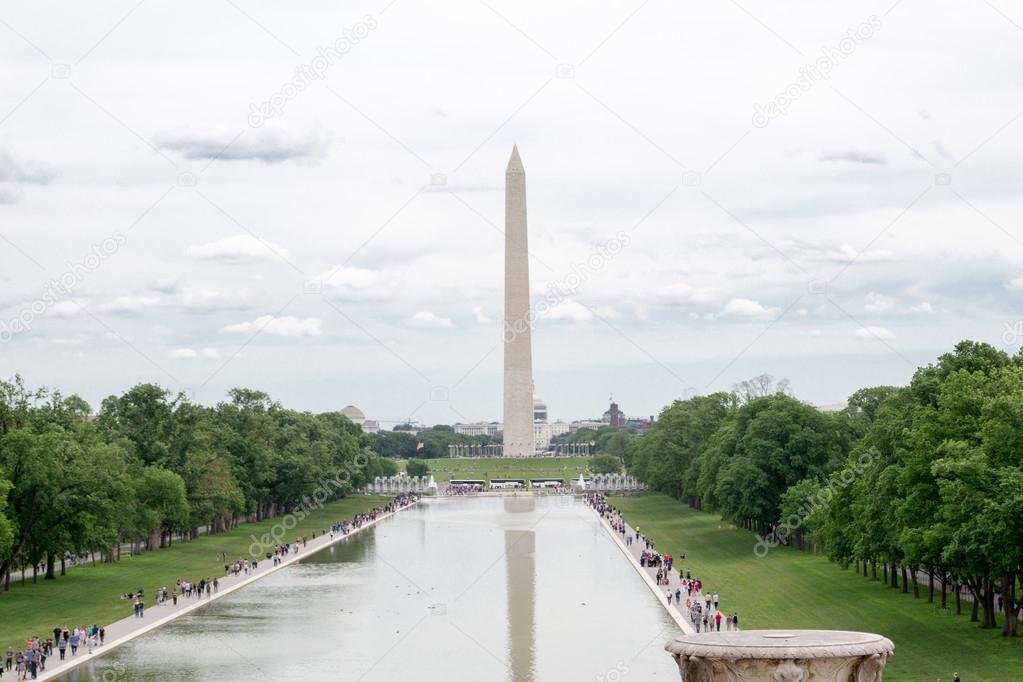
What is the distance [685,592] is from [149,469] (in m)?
29.0

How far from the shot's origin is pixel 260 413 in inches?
4144

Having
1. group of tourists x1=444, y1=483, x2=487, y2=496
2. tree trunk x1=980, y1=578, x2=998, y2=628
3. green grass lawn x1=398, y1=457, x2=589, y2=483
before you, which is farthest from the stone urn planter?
green grass lawn x1=398, y1=457, x2=589, y2=483

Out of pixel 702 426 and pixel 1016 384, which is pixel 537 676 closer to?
pixel 1016 384

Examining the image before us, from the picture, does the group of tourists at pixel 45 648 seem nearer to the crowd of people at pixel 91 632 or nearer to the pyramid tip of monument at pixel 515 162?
the crowd of people at pixel 91 632

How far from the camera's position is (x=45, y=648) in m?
38.5

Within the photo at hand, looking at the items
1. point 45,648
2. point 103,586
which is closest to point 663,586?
point 103,586

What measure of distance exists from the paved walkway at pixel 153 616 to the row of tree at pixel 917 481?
71.7ft

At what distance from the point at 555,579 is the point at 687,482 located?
4398cm

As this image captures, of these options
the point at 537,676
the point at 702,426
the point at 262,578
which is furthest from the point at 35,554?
the point at 702,426

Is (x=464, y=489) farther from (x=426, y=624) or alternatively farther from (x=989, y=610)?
(x=989, y=610)

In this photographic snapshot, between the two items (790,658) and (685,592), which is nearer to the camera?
(790,658)

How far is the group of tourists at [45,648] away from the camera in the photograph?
35.4m

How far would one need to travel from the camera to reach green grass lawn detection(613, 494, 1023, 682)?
33.9 metres

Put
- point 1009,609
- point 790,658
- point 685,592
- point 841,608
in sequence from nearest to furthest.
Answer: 1. point 790,658
2. point 1009,609
3. point 841,608
4. point 685,592
